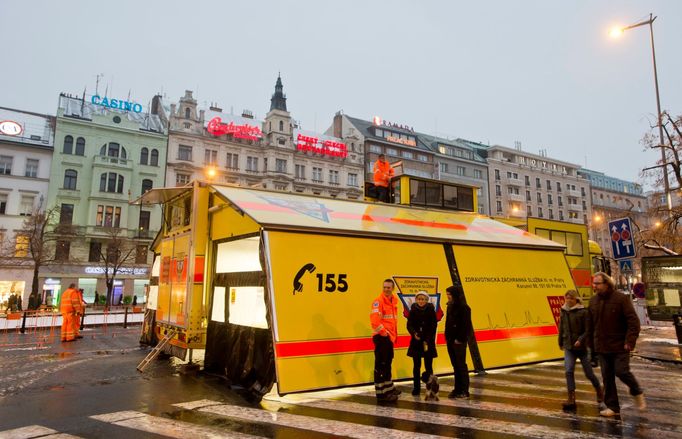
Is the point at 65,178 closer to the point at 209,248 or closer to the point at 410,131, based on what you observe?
the point at 209,248

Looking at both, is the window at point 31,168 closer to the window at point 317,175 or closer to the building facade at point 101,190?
the building facade at point 101,190

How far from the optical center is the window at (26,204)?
3928cm

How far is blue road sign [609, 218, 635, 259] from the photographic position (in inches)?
516

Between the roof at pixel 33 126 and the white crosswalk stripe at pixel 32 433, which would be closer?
the white crosswalk stripe at pixel 32 433

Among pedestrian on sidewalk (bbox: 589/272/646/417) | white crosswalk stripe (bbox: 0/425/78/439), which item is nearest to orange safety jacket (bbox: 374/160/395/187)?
pedestrian on sidewalk (bbox: 589/272/646/417)

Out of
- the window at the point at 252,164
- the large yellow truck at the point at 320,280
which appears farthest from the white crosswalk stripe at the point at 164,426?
the window at the point at 252,164

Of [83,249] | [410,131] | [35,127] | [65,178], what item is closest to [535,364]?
[83,249]

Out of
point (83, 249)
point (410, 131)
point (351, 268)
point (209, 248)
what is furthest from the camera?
point (410, 131)

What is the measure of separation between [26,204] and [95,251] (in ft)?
23.7

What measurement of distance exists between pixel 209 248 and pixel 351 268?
367 centimetres

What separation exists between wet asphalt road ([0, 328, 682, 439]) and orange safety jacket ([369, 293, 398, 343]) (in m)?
1.16

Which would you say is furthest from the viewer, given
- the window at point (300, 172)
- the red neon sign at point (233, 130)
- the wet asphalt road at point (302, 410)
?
the window at point (300, 172)

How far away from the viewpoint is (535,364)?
10.6 metres

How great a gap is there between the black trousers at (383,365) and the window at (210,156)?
42.5m
